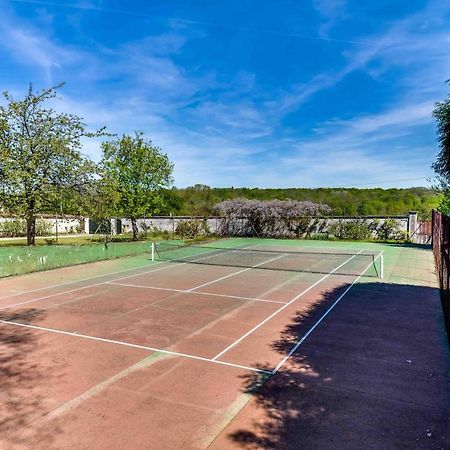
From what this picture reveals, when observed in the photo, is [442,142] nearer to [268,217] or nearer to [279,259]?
[279,259]

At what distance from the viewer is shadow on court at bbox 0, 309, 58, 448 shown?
3.77 m

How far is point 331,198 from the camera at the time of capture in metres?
42.2

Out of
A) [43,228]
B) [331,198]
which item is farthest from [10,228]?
[331,198]

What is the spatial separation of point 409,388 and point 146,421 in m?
3.10

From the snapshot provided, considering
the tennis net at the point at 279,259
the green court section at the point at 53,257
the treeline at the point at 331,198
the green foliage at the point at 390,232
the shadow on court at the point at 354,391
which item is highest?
the treeline at the point at 331,198

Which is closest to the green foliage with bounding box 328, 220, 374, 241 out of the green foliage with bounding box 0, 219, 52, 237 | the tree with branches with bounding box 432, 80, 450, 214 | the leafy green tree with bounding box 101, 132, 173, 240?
the tree with branches with bounding box 432, 80, 450, 214

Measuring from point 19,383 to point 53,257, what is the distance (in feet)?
36.5

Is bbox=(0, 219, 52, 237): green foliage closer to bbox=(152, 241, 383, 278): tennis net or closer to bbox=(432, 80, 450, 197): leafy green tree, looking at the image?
bbox=(152, 241, 383, 278): tennis net

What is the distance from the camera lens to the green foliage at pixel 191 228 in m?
28.5

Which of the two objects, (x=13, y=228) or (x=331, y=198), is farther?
(x=331, y=198)

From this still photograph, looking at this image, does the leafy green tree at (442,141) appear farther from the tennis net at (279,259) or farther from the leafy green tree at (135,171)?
the leafy green tree at (135,171)

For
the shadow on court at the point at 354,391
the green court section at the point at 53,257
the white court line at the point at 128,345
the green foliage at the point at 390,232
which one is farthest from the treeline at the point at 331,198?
the white court line at the point at 128,345

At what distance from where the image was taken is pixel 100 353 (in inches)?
226

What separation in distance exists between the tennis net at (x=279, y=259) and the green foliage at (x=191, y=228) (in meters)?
6.89
